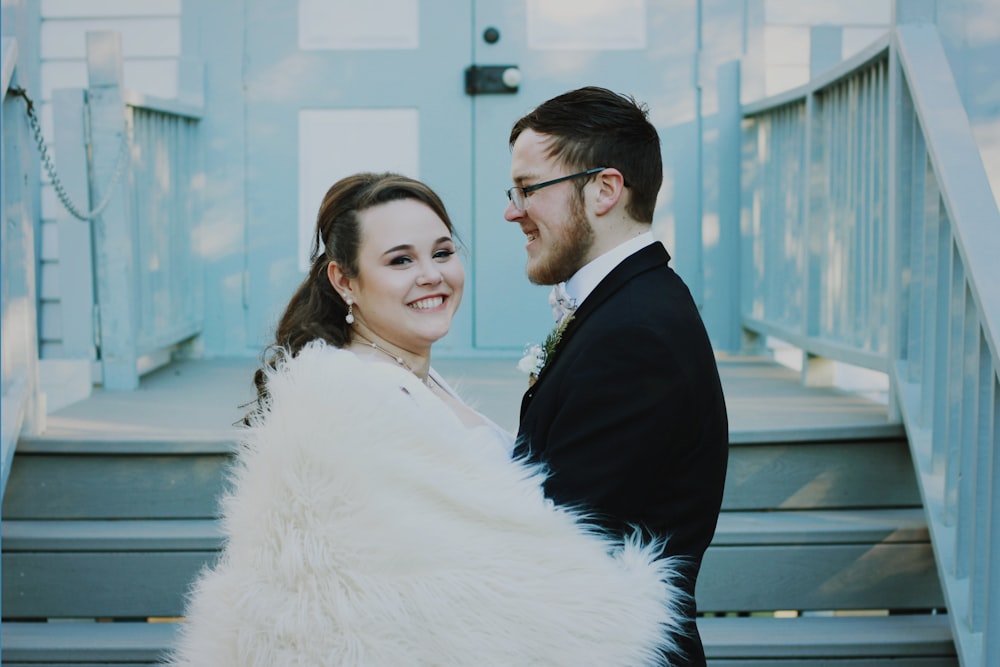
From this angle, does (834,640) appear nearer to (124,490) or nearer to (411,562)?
(411,562)

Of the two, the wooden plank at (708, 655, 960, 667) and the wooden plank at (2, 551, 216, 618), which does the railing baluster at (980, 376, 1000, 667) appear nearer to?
the wooden plank at (708, 655, 960, 667)

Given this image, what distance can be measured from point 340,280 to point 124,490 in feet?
4.87

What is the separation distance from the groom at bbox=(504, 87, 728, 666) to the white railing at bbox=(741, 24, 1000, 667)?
3.04 ft

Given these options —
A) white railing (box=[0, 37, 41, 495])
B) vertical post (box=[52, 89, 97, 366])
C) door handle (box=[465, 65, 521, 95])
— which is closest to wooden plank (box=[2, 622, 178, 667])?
white railing (box=[0, 37, 41, 495])

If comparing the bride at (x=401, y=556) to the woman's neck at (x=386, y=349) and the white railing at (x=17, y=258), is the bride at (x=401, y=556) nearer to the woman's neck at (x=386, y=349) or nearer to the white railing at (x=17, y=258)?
the woman's neck at (x=386, y=349)

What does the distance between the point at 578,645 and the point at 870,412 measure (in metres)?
2.24

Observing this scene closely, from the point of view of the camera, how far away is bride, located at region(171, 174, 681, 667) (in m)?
1.57

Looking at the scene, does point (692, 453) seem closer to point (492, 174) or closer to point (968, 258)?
point (968, 258)

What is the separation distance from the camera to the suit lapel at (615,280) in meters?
1.80

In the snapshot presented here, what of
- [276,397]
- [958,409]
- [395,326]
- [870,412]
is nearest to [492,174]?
[870,412]

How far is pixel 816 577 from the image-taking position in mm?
2969

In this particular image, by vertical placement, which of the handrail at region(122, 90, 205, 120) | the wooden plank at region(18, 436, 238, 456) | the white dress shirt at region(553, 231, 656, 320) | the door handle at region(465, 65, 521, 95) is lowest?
the wooden plank at region(18, 436, 238, 456)

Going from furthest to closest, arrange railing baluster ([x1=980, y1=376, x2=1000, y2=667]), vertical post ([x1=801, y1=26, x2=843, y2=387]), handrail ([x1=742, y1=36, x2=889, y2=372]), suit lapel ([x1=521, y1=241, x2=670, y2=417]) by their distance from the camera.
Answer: vertical post ([x1=801, y1=26, x2=843, y2=387]) → handrail ([x1=742, y1=36, x2=889, y2=372]) → railing baluster ([x1=980, y1=376, x2=1000, y2=667]) → suit lapel ([x1=521, y1=241, x2=670, y2=417])

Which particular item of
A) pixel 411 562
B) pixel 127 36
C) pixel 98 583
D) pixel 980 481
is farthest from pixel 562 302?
pixel 127 36
